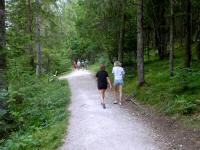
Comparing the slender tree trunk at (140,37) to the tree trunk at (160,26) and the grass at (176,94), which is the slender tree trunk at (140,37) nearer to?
the grass at (176,94)

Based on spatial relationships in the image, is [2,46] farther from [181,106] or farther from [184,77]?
[184,77]

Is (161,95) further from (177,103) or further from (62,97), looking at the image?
(62,97)

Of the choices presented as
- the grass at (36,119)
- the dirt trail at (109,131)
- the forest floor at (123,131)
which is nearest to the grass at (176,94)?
the forest floor at (123,131)

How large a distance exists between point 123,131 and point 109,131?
0.43 meters

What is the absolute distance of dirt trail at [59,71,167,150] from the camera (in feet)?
31.2

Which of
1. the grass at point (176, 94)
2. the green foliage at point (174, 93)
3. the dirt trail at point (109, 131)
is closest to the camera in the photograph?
the dirt trail at point (109, 131)

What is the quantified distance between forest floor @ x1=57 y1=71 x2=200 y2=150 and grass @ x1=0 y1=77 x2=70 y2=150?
0.43 m

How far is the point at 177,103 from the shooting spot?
13.2 metres

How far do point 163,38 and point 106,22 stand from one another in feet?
17.5

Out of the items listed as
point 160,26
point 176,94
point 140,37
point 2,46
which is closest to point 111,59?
point 160,26

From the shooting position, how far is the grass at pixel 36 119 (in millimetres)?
10062

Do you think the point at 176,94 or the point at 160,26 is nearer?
the point at 176,94

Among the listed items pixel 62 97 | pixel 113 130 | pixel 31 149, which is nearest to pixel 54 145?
pixel 31 149

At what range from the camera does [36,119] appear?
47.2 ft
